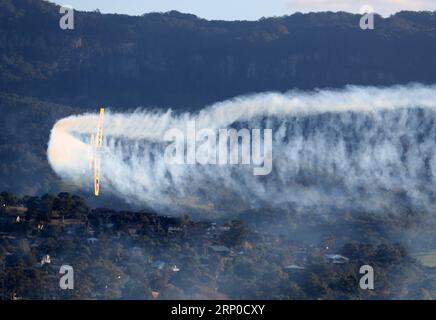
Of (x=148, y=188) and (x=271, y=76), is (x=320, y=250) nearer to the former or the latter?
→ (x=148, y=188)

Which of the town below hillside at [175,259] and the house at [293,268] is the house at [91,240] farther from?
Answer: the house at [293,268]

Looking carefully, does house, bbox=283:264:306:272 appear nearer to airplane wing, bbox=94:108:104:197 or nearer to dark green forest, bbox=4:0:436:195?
airplane wing, bbox=94:108:104:197

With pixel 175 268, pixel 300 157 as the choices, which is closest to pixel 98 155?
pixel 300 157

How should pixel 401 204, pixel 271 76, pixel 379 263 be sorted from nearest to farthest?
1. pixel 379 263
2. pixel 401 204
3. pixel 271 76

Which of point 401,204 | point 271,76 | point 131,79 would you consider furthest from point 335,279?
point 131,79

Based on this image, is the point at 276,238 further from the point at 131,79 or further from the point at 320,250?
the point at 131,79
